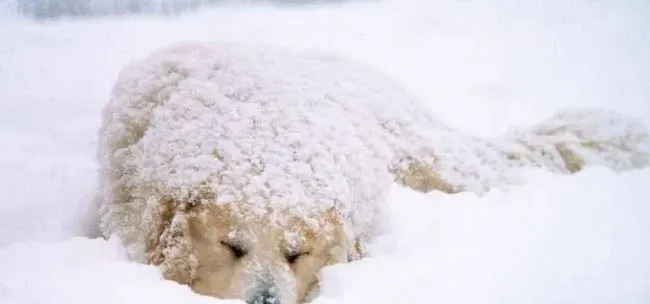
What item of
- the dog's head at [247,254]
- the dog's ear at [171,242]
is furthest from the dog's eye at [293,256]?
the dog's ear at [171,242]

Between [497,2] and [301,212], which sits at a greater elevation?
[497,2]

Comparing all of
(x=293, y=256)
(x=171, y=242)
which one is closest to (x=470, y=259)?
(x=293, y=256)

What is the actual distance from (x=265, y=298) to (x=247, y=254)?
7 centimetres

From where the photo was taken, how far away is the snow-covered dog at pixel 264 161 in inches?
34.7

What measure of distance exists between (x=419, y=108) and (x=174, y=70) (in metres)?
0.45

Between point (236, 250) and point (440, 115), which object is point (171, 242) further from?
point (440, 115)

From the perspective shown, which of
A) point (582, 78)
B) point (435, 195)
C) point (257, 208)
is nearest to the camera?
point (257, 208)

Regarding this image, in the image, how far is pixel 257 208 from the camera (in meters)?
0.88

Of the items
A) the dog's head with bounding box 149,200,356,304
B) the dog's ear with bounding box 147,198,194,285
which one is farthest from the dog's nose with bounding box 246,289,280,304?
the dog's ear with bounding box 147,198,194,285

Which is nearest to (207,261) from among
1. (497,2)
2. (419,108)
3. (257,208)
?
(257,208)

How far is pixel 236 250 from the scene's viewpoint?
34.5 inches

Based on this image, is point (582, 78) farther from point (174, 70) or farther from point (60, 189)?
point (60, 189)

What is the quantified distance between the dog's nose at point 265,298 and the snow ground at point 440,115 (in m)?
0.08

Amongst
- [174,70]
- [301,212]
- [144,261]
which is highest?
[174,70]
